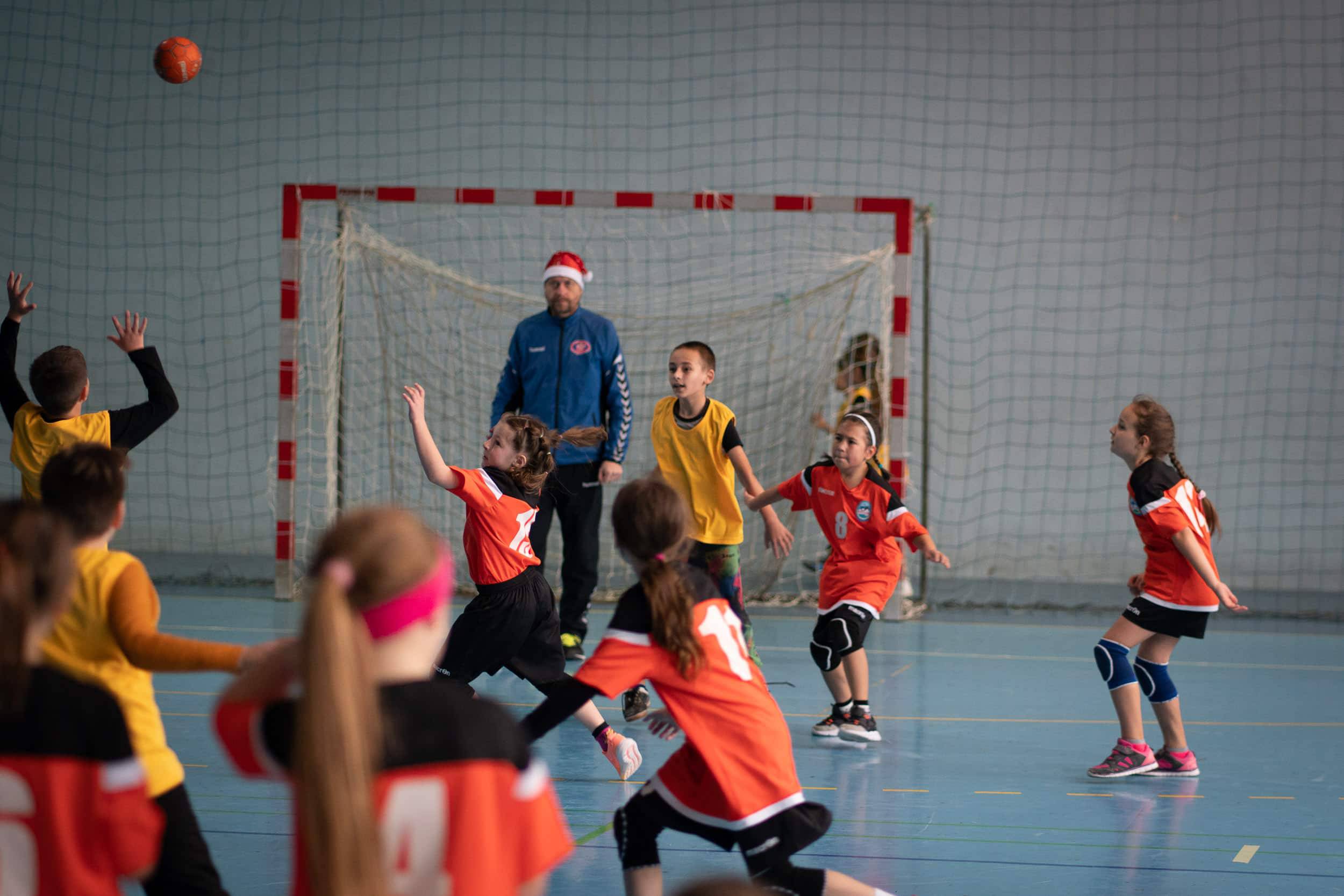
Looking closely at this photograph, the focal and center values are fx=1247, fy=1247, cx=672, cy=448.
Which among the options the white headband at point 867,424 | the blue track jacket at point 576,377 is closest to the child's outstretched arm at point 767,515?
the white headband at point 867,424

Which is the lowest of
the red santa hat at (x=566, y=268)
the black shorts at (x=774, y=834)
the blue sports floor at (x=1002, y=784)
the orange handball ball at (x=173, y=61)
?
the blue sports floor at (x=1002, y=784)

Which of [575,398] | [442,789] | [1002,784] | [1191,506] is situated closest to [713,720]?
[442,789]

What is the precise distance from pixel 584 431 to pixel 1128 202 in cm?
625

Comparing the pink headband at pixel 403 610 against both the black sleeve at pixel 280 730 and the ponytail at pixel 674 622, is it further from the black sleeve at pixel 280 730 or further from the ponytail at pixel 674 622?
the ponytail at pixel 674 622

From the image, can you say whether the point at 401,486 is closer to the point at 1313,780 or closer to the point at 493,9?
the point at 493,9

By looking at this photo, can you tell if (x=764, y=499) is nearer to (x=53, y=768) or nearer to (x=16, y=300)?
(x=16, y=300)

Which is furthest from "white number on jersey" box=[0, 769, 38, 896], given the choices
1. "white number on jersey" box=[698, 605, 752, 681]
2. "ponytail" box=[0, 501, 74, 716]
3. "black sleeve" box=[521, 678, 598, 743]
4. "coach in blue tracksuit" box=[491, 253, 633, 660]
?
"coach in blue tracksuit" box=[491, 253, 633, 660]

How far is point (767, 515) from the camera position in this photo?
4992 millimetres

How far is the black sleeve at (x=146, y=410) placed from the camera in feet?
11.3

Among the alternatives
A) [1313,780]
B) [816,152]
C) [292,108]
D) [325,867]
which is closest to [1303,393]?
[816,152]

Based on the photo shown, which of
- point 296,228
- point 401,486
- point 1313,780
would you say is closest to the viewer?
point 1313,780

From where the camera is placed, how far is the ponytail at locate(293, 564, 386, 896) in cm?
134

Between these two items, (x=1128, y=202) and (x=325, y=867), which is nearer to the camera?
(x=325, y=867)

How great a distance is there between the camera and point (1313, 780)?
4.12 m
